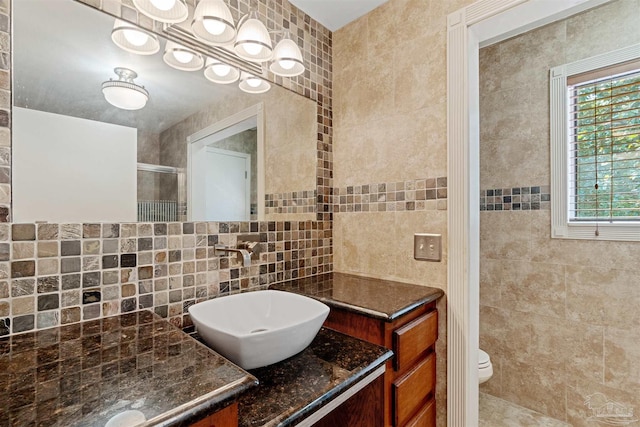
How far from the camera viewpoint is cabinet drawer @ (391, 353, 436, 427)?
1.06 m

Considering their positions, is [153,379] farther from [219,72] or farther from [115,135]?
[219,72]

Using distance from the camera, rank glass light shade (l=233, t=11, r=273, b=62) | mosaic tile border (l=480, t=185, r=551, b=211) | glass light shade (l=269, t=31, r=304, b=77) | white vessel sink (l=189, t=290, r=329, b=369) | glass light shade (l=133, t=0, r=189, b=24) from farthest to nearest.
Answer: mosaic tile border (l=480, t=185, r=551, b=211) → glass light shade (l=269, t=31, r=304, b=77) → glass light shade (l=233, t=11, r=273, b=62) → glass light shade (l=133, t=0, r=189, b=24) → white vessel sink (l=189, t=290, r=329, b=369)

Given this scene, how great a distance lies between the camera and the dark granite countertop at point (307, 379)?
25.6 inches

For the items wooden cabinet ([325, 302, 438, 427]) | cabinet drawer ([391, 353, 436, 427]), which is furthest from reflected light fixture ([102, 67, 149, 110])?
cabinet drawer ([391, 353, 436, 427])

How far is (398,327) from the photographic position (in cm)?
108

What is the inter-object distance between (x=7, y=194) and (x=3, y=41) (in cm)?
42

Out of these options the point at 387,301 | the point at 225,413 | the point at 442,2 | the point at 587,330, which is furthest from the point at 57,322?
the point at 587,330

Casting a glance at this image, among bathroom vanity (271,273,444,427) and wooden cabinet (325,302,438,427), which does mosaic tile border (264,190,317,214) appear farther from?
wooden cabinet (325,302,438,427)

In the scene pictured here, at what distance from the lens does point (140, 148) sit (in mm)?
1067

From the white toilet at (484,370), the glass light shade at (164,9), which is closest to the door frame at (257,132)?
the glass light shade at (164,9)

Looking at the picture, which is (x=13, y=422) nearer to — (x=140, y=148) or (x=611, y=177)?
(x=140, y=148)

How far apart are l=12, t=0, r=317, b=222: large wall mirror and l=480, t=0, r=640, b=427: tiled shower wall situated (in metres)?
1.71

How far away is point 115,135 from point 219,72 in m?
0.51

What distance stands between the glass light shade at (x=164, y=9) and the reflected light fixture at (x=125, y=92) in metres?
0.20
